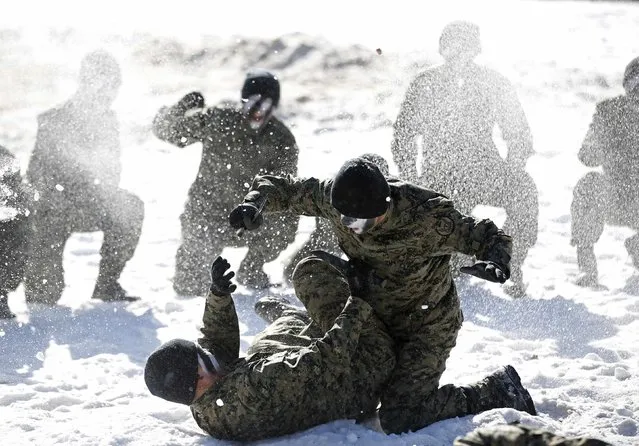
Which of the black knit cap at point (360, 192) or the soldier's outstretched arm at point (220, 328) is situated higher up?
the black knit cap at point (360, 192)

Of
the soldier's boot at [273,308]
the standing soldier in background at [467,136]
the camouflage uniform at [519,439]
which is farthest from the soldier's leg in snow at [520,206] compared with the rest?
the camouflage uniform at [519,439]

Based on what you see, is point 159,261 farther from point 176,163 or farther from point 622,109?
point 622,109

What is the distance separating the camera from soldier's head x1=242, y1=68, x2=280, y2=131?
758 cm

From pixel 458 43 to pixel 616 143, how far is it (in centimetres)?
142

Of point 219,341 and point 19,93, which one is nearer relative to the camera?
point 219,341

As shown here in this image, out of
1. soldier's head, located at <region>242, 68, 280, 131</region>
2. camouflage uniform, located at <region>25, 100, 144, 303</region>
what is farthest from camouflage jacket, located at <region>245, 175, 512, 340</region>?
soldier's head, located at <region>242, 68, 280, 131</region>

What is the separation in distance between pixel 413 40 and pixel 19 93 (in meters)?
4.87

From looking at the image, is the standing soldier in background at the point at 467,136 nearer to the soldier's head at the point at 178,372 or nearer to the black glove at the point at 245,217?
the black glove at the point at 245,217

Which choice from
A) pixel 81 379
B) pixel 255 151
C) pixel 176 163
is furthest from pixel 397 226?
pixel 176 163

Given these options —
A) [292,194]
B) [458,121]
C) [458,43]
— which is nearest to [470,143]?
[458,121]

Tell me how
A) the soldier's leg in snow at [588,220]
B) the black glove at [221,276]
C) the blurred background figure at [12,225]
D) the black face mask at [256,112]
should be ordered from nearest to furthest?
the black glove at [221,276], the blurred background figure at [12,225], the soldier's leg in snow at [588,220], the black face mask at [256,112]

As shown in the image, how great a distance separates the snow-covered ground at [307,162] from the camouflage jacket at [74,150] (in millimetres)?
734

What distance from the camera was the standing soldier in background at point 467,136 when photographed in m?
7.62

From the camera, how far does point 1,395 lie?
5160mm
